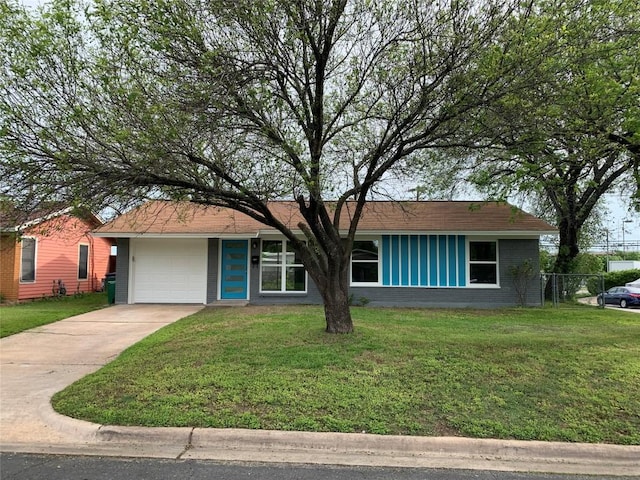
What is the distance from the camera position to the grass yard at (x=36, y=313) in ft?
36.4

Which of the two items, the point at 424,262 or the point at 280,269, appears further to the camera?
the point at 280,269

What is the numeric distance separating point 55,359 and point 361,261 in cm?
995

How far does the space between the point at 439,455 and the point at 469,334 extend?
5118 millimetres

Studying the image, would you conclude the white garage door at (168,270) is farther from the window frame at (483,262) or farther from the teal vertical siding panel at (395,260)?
the window frame at (483,262)

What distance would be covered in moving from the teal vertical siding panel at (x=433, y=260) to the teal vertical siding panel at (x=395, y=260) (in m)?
1.08

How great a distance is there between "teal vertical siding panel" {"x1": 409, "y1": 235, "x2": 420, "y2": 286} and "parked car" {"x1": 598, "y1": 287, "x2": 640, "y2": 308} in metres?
15.9

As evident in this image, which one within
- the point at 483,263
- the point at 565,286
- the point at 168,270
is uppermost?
the point at 483,263

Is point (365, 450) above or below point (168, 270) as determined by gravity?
below

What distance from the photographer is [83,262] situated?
858 inches

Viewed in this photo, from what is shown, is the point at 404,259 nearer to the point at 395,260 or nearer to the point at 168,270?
the point at 395,260

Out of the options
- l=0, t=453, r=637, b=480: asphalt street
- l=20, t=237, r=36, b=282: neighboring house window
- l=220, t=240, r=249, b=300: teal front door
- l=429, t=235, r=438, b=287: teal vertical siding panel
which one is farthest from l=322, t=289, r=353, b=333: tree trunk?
l=20, t=237, r=36, b=282: neighboring house window

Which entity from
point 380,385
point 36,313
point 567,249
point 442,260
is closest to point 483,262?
point 442,260

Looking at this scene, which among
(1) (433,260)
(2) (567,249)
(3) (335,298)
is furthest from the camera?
(2) (567,249)

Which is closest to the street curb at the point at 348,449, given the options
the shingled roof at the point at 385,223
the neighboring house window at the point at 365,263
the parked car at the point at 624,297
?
the shingled roof at the point at 385,223
